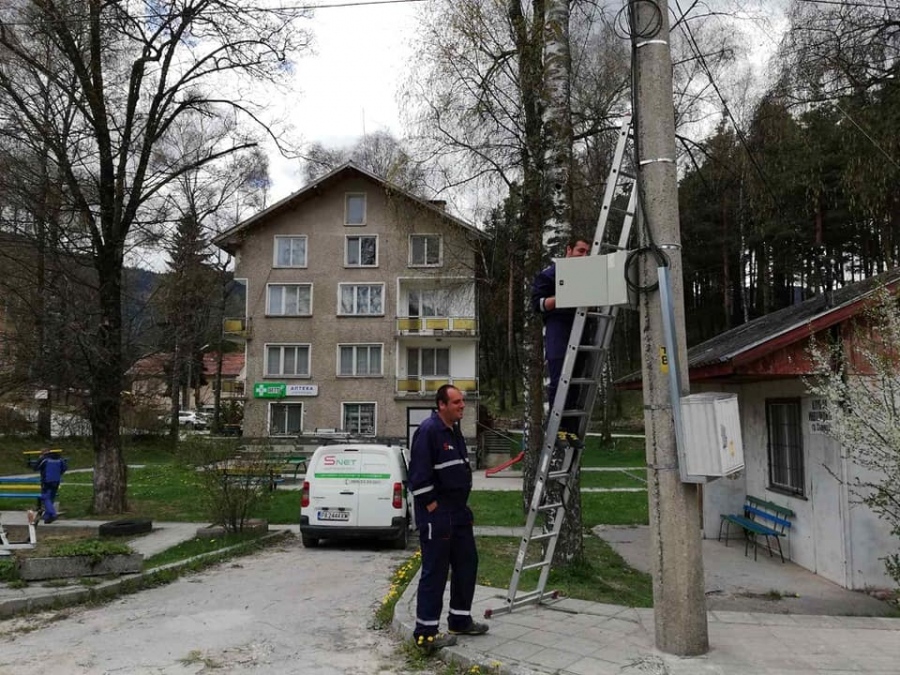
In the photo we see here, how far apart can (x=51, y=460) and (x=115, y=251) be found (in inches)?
185

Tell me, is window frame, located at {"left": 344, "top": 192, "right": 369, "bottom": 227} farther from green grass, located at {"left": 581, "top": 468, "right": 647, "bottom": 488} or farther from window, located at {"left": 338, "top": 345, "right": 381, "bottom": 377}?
green grass, located at {"left": 581, "top": 468, "right": 647, "bottom": 488}

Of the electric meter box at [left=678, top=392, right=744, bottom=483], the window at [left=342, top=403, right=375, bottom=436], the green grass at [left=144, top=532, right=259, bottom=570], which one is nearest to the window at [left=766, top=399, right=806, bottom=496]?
the electric meter box at [left=678, top=392, right=744, bottom=483]

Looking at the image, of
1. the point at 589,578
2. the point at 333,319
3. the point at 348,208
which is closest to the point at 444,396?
the point at 589,578

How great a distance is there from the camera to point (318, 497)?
37.8ft

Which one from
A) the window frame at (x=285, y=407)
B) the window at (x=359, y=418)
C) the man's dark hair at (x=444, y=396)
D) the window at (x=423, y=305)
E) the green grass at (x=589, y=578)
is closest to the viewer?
the man's dark hair at (x=444, y=396)

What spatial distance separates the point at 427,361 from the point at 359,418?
4.55 meters

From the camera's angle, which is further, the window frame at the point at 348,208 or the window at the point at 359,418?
the window frame at the point at 348,208

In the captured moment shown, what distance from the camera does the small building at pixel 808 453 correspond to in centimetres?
814

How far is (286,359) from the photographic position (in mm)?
35250

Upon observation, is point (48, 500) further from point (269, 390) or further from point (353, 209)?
point (353, 209)

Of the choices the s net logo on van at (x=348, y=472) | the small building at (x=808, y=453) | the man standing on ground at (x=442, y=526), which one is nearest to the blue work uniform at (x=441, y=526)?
the man standing on ground at (x=442, y=526)

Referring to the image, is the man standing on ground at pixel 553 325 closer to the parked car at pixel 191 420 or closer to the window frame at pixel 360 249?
the window frame at pixel 360 249

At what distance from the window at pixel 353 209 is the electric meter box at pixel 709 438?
104ft

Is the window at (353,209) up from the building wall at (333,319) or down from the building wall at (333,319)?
up
